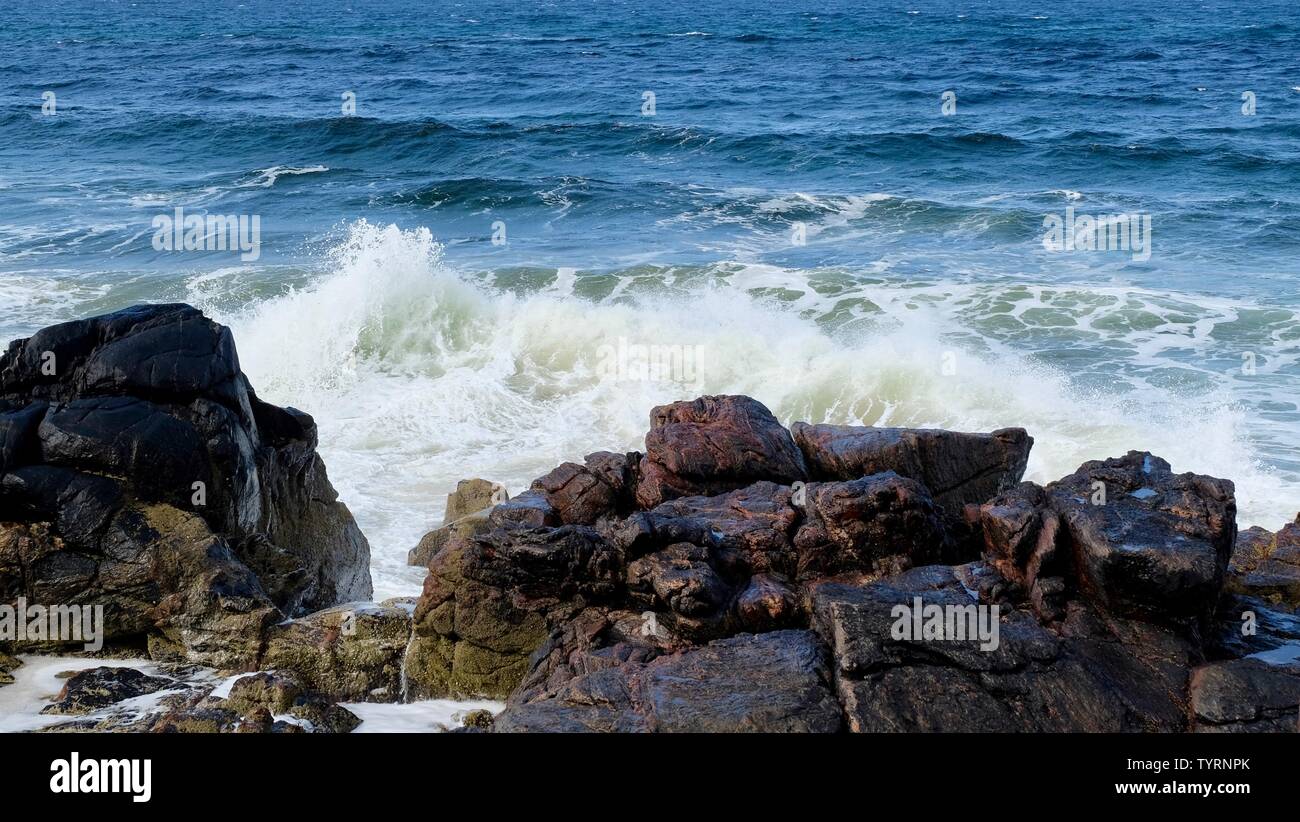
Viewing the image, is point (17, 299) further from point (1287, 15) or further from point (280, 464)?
point (1287, 15)

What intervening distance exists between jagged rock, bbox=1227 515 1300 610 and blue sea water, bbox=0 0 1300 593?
15.1 ft

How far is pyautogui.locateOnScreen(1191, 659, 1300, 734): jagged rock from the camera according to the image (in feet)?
20.0

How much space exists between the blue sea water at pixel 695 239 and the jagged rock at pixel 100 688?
4459 millimetres

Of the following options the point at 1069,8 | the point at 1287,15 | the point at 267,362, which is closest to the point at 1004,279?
the point at 267,362

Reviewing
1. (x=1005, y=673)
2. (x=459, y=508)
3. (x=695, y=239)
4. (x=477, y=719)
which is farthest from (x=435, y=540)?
(x=695, y=239)

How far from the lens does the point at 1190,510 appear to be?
25.0 ft

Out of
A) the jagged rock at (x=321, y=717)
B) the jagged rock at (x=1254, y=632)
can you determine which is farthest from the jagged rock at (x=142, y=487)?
the jagged rock at (x=1254, y=632)

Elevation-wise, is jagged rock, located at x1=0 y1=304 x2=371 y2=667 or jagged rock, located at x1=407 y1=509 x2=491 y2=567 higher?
jagged rock, located at x1=0 y1=304 x2=371 y2=667

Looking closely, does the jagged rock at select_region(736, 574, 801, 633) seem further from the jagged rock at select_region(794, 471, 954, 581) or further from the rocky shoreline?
the jagged rock at select_region(794, 471, 954, 581)

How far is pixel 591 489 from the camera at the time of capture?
942 cm

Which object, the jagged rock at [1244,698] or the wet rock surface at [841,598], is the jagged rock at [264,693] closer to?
the wet rock surface at [841,598]

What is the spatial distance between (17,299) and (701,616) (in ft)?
64.9

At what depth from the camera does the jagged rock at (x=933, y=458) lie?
9.49 metres

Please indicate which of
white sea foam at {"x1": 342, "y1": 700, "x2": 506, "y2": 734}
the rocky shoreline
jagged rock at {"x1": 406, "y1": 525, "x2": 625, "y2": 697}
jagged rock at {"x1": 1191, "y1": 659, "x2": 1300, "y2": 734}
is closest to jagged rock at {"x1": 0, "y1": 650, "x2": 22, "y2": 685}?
the rocky shoreline
